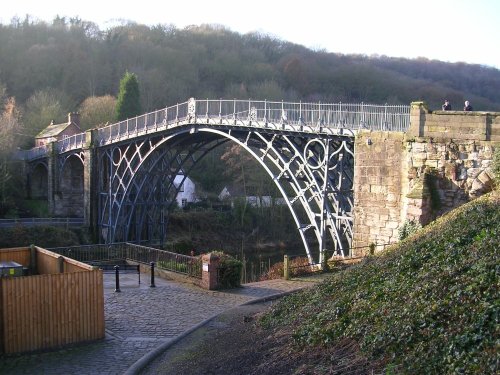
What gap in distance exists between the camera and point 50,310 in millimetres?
12344

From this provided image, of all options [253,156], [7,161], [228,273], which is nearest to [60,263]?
[228,273]

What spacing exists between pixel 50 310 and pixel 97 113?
45945mm

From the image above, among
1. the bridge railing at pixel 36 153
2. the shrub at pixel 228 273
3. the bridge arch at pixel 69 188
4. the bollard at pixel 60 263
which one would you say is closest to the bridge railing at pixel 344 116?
the shrub at pixel 228 273

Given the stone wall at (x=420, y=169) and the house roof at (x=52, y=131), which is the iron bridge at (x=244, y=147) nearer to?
the stone wall at (x=420, y=169)

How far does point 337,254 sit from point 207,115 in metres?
11.2

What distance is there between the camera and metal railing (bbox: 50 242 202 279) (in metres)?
20.7

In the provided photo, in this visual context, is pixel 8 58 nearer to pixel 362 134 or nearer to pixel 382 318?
pixel 362 134

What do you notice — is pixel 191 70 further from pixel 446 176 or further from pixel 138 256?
pixel 446 176

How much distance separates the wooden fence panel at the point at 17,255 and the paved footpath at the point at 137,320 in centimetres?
254

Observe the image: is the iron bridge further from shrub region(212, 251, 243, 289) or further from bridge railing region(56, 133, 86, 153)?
shrub region(212, 251, 243, 289)

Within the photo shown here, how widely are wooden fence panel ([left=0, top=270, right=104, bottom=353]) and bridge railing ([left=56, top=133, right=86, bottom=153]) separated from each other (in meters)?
29.2

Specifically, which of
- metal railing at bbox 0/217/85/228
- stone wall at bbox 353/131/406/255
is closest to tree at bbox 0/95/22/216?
metal railing at bbox 0/217/85/228

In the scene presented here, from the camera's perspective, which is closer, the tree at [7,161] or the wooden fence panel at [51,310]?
the wooden fence panel at [51,310]

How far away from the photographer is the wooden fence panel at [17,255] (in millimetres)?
16516
